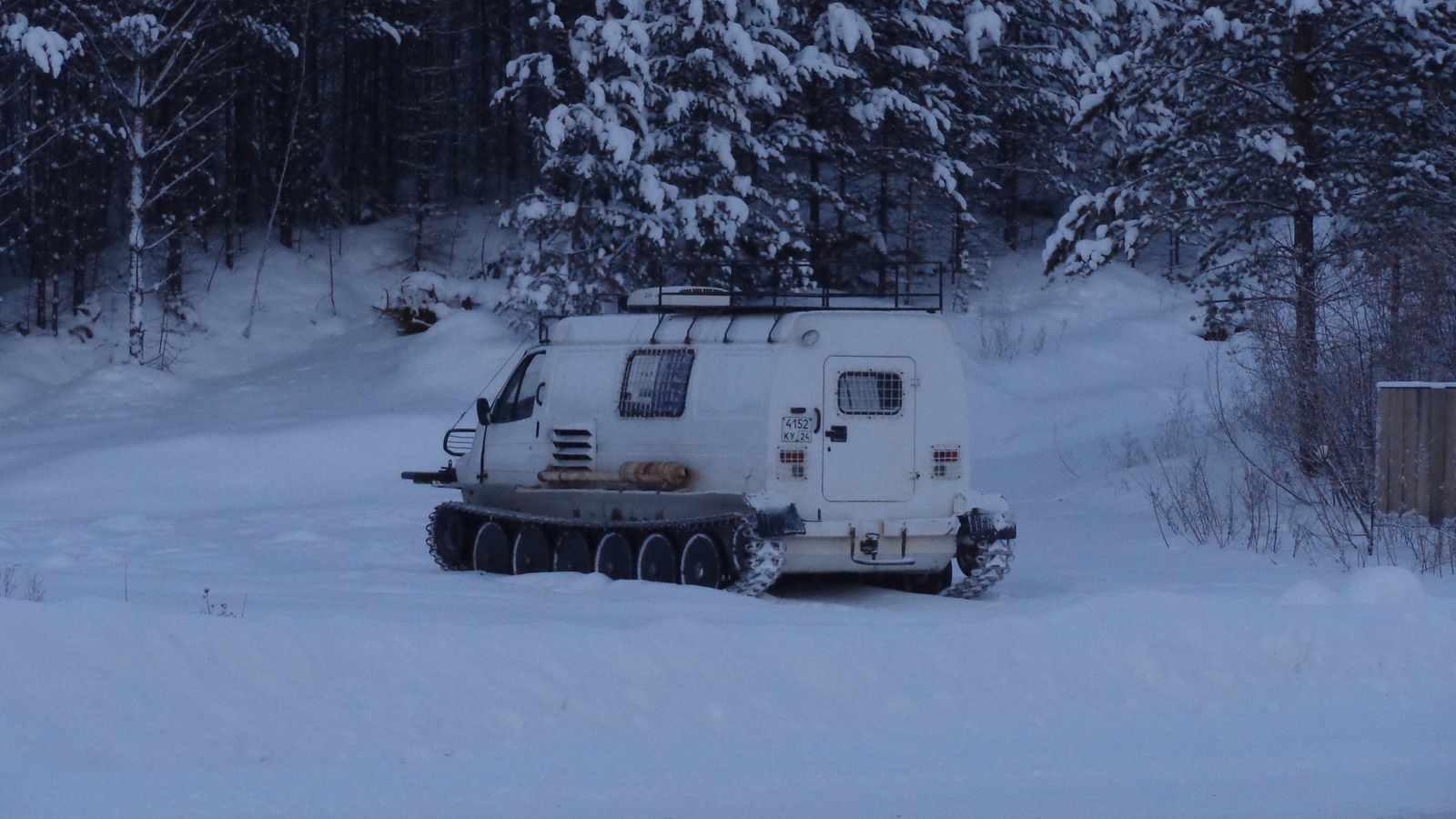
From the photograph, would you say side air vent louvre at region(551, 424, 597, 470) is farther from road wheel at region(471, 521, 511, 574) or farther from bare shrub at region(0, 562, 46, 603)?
bare shrub at region(0, 562, 46, 603)

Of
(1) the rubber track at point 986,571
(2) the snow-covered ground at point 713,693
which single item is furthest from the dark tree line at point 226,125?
(1) the rubber track at point 986,571

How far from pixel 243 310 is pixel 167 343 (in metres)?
2.42

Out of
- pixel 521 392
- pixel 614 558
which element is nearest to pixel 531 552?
pixel 614 558

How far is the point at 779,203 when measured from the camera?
29.3 meters

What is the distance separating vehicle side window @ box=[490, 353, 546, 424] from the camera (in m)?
14.7

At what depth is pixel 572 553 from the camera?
14125mm

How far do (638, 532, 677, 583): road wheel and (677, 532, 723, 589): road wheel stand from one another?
0.11m

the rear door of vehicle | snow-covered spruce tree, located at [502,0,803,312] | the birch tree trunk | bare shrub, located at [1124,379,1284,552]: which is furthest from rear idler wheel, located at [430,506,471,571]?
the birch tree trunk

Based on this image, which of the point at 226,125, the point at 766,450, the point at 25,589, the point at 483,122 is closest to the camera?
the point at 25,589

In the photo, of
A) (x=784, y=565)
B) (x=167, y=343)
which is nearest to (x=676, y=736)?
(x=784, y=565)

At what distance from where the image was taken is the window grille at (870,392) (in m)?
12.7

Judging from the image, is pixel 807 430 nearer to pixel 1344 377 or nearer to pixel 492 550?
pixel 492 550

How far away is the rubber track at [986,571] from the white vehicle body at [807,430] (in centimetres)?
12

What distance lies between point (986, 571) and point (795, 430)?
1.90 meters
